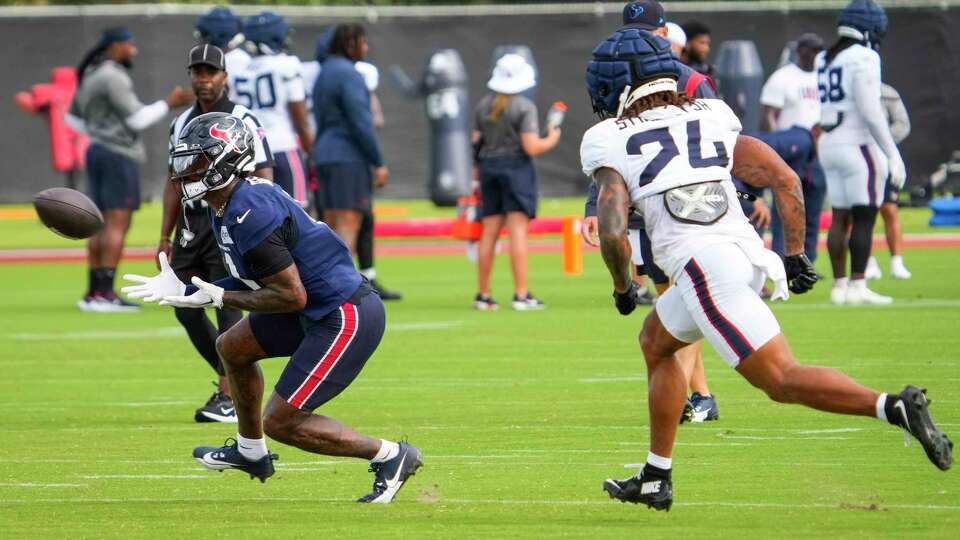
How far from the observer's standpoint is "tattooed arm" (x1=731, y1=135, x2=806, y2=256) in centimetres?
692

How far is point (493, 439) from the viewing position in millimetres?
8758

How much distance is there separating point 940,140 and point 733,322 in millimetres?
21640

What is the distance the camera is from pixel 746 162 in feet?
22.8

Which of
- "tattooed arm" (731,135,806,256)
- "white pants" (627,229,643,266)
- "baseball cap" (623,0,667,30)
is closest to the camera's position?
"tattooed arm" (731,135,806,256)

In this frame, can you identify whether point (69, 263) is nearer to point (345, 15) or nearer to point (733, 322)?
point (345, 15)

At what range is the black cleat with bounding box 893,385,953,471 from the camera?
20.2 feet

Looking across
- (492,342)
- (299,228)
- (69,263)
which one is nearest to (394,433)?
(299,228)

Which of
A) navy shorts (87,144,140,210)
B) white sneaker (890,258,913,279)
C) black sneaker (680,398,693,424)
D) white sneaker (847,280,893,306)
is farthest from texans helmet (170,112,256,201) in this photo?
white sneaker (890,258,913,279)

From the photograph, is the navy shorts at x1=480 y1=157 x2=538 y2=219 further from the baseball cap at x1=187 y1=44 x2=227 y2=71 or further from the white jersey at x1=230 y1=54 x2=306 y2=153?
the baseball cap at x1=187 y1=44 x2=227 y2=71

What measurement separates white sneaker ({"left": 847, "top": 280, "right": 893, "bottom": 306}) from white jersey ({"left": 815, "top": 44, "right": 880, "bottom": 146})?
1183 mm

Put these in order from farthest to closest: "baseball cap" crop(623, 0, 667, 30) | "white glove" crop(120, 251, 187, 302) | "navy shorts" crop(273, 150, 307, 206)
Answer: "navy shorts" crop(273, 150, 307, 206) → "baseball cap" crop(623, 0, 667, 30) → "white glove" crop(120, 251, 187, 302)

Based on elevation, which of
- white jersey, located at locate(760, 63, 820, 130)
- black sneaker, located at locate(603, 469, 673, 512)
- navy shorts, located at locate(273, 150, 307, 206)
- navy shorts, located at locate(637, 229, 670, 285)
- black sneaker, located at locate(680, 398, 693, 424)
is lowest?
black sneaker, located at locate(680, 398, 693, 424)

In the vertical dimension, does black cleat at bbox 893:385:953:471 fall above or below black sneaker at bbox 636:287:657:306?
above

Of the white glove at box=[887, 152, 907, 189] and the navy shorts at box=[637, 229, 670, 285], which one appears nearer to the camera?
the navy shorts at box=[637, 229, 670, 285]
